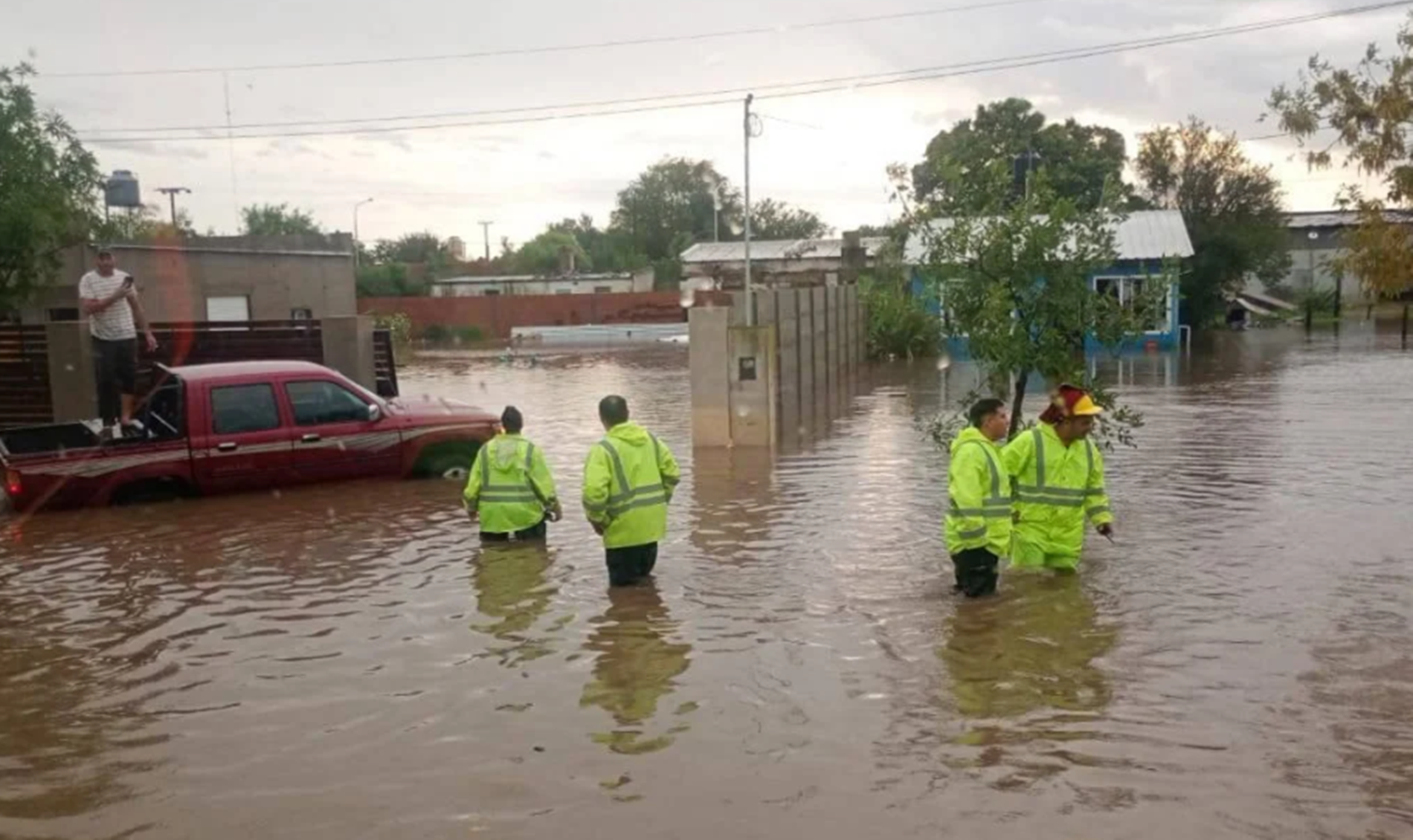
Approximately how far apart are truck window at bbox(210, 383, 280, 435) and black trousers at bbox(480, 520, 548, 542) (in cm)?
389

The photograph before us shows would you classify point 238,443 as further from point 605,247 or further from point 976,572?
point 605,247

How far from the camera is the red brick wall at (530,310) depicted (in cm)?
5606

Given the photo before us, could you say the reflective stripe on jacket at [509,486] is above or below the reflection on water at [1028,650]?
above

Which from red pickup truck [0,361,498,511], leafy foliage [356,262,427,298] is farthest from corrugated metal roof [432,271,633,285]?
red pickup truck [0,361,498,511]

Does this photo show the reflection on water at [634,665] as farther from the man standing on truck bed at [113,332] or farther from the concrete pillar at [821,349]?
the concrete pillar at [821,349]

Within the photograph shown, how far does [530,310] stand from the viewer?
56844mm

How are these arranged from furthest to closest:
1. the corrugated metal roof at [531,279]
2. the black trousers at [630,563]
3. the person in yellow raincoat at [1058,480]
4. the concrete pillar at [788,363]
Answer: the corrugated metal roof at [531,279] → the concrete pillar at [788,363] → the black trousers at [630,563] → the person in yellow raincoat at [1058,480]

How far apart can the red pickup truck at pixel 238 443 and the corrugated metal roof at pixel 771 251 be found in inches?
1863

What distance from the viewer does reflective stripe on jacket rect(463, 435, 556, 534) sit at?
9656mm

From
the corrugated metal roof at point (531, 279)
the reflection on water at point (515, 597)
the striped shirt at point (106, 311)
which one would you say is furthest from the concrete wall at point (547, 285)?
the reflection on water at point (515, 597)

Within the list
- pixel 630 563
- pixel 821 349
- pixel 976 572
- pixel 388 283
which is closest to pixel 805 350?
pixel 821 349

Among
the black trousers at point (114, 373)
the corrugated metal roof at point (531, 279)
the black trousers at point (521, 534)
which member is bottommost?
the black trousers at point (521, 534)

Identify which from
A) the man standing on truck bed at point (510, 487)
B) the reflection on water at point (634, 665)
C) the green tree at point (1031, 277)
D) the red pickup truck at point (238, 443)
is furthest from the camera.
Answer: the red pickup truck at point (238, 443)

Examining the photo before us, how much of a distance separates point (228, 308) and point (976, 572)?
88.6 feet
